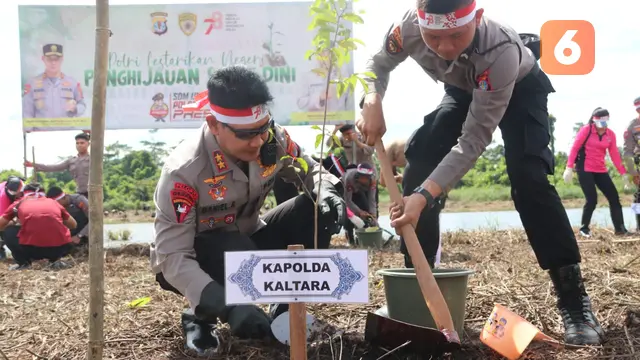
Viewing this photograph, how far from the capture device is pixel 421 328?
7.31 feet

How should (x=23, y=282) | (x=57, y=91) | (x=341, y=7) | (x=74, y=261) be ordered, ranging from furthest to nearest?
(x=57, y=91), (x=74, y=261), (x=23, y=282), (x=341, y=7)

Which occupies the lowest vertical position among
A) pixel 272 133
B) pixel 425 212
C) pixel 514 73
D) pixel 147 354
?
pixel 147 354

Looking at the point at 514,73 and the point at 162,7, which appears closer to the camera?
the point at 514,73

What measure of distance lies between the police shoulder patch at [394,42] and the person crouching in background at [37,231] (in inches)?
207

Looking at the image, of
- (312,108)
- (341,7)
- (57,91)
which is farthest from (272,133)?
(57,91)

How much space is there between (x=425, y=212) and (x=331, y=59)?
0.95 m

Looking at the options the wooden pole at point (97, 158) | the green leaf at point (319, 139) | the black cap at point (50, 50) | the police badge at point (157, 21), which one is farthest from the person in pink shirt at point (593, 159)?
the black cap at point (50, 50)

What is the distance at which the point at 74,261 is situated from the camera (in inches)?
281

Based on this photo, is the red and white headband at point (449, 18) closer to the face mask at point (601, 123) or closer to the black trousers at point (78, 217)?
the face mask at point (601, 123)

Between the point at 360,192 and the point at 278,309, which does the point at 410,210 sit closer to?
the point at 278,309

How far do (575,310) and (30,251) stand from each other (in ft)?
20.5

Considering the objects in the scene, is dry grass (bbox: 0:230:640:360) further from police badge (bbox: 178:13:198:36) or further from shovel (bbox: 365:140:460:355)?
police badge (bbox: 178:13:198:36)

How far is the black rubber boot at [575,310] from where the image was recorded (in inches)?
101

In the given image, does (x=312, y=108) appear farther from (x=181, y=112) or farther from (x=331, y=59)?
(x=331, y=59)
